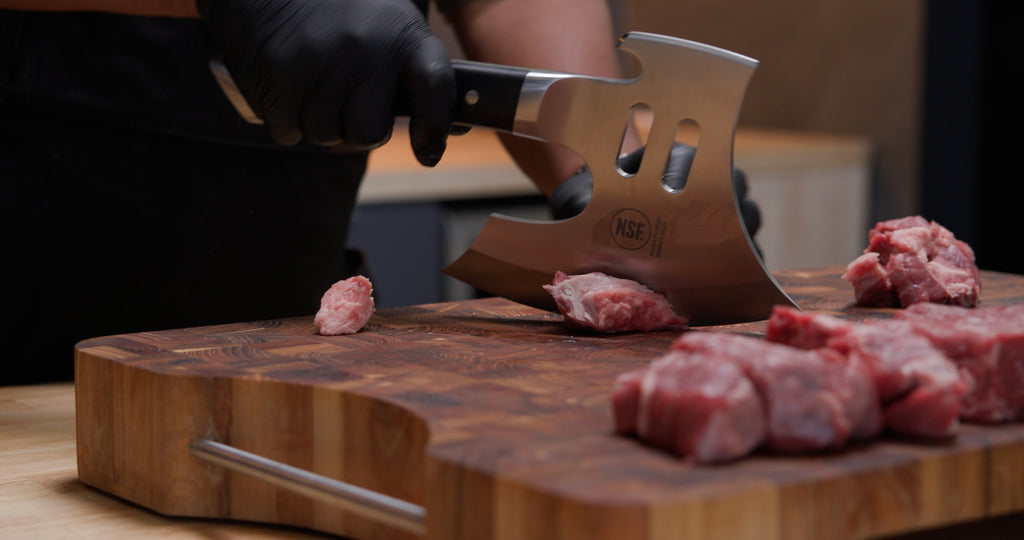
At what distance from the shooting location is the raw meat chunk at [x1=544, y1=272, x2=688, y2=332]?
1393 millimetres

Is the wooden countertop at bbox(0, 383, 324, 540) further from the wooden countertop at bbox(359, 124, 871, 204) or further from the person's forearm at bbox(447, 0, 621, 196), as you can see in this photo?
the wooden countertop at bbox(359, 124, 871, 204)

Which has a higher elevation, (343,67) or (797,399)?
(343,67)

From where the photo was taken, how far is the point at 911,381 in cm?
91

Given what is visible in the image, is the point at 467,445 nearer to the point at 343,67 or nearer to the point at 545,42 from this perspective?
the point at 343,67

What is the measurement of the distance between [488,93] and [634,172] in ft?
0.75

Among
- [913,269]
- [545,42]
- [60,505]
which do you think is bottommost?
[60,505]

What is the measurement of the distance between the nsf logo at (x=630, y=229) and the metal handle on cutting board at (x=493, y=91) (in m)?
0.17

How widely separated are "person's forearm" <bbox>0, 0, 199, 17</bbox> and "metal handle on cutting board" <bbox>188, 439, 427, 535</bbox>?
2.60 feet

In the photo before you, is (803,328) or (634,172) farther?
(634,172)

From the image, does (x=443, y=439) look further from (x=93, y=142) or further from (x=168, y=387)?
(x=93, y=142)

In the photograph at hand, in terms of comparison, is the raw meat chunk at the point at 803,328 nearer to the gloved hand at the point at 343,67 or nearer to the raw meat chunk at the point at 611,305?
the raw meat chunk at the point at 611,305

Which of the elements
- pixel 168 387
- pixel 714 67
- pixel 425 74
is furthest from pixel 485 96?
pixel 168 387

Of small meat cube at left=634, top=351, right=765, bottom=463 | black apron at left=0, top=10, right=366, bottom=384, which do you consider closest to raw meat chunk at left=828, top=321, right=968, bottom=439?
small meat cube at left=634, top=351, right=765, bottom=463

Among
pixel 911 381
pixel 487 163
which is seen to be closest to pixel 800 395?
pixel 911 381
